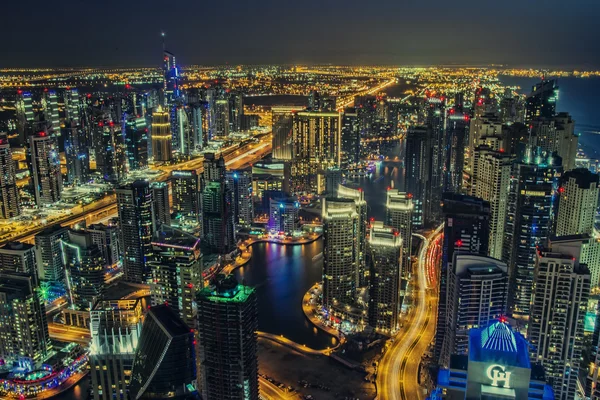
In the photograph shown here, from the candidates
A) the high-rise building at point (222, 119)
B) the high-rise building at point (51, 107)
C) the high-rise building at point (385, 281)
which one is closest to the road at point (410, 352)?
the high-rise building at point (385, 281)

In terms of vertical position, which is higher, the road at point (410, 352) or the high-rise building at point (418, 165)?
the high-rise building at point (418, 165)

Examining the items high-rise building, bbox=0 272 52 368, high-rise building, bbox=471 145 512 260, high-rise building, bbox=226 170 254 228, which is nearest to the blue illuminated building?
high-rise building, bbox=0 272 52 368

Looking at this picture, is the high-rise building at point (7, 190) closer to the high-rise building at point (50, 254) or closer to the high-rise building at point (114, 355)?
the high-rise building at point (50, 254)

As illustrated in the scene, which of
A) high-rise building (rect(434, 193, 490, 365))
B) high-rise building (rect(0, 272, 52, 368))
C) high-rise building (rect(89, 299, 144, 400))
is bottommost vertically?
high-rise building (rect(0, 272, 52, 368))

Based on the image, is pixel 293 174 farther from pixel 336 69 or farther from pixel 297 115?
pixel 336 69

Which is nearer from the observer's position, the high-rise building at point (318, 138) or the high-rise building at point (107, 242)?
the high-rise building at point (107, 242)

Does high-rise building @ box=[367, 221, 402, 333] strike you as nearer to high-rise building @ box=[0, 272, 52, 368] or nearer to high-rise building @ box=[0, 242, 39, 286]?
high-rise building @ box=[0, 272, 52, 368]

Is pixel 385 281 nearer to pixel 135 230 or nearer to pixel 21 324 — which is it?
pixel 135 230
